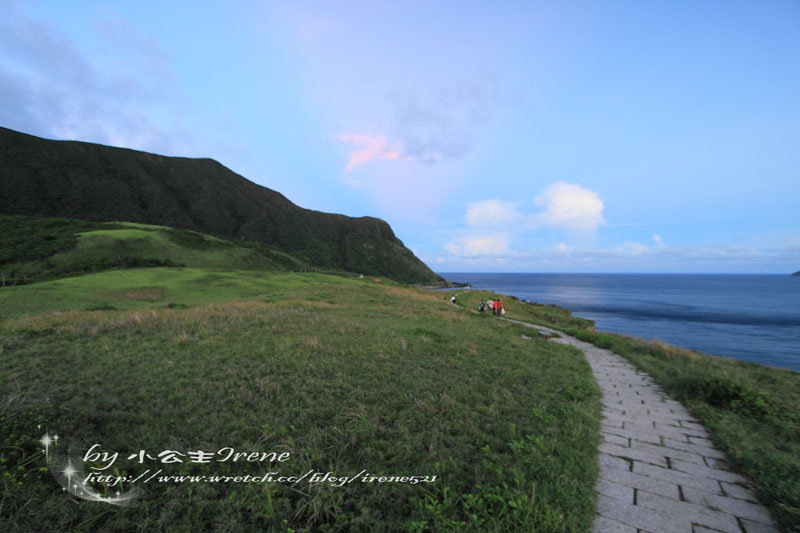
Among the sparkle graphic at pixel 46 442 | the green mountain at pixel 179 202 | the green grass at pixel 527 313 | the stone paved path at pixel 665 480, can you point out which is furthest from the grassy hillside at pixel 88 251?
the stone paved path at pixel 665 480

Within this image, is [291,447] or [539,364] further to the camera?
[539,364]

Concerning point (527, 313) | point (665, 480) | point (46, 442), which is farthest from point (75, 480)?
point (527, 313)

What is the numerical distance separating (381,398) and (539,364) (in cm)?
582

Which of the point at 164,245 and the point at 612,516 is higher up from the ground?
the point at 164,245

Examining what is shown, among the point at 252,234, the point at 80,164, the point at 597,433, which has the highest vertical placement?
the point at 80,164

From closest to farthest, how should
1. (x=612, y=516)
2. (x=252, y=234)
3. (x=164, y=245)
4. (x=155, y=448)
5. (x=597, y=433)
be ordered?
(x=612, y=516), (x=155, y=448), (x=597, y=433), (x=164, y=245), (x=252, y=234)

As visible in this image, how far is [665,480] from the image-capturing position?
423 centimetres

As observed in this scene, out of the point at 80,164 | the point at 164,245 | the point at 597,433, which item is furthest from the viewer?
the point at 80,164

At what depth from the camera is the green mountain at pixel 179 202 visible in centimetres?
9138

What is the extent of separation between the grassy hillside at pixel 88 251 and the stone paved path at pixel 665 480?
1798 inches

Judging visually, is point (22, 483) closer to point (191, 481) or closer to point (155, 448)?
point (155, 448)

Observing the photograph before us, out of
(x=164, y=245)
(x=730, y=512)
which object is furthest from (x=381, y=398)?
(x=164, y=245)

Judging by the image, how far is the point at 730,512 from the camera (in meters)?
3.62

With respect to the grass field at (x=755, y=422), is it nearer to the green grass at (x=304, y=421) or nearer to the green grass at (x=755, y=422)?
the green grass at (x=755, y=422)
